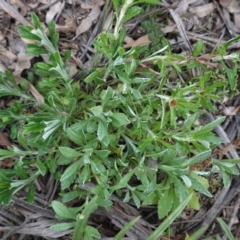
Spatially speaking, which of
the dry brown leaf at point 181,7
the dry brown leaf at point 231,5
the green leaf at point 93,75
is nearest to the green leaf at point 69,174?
the green leaf at point 93,75

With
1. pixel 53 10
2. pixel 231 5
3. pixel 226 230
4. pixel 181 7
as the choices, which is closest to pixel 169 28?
pixel 181 7

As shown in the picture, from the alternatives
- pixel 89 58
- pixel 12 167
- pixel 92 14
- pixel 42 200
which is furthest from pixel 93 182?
pixel 92 14

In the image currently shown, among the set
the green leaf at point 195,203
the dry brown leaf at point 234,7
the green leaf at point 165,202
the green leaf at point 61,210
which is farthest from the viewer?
the dry brown leaf at point 234,7

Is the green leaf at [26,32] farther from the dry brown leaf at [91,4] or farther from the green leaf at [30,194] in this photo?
the green leaf at [30,194]

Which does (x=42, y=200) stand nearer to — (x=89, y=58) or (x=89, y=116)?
(x=89, y=116)

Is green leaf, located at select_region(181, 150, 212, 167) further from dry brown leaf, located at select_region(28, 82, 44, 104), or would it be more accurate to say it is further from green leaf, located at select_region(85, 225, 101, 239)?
dry brown leaf, located at select_region(28, 82, 44, 104)

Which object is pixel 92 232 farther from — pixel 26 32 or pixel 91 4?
pixel 91 4

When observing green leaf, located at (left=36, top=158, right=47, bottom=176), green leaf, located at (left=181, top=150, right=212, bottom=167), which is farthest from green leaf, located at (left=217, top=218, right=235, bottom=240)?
green leaf, located at (left=36, top=158, right=47, bottom=176)
